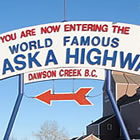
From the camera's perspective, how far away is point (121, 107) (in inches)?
2547

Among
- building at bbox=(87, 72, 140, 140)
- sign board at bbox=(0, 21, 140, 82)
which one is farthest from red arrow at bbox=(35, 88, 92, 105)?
building at bbox=(87, 72, 140, 140)

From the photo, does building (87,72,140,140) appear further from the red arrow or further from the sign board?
the red arrow

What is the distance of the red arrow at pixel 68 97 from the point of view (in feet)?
44.2

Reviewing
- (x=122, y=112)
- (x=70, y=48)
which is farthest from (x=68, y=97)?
(x=122, y=112)

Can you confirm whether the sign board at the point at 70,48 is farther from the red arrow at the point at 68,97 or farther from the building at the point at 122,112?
the building at the point at 122,112

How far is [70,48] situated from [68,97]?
1.48 m

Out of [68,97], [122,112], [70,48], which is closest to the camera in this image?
[68,97]

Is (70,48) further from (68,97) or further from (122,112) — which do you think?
(122,112)

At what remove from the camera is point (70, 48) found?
1406 cm

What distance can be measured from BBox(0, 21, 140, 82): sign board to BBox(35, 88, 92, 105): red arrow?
851 mm

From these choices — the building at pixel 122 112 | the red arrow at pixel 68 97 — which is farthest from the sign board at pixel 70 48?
the building at pixel 122 112

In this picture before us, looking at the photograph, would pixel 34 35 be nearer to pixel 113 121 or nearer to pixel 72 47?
pixel 72 47

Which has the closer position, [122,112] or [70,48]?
[70,48]

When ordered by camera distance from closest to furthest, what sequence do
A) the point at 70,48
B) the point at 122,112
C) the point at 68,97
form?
the point at 68,97 < the point at 70,48 < the point at 122,112
